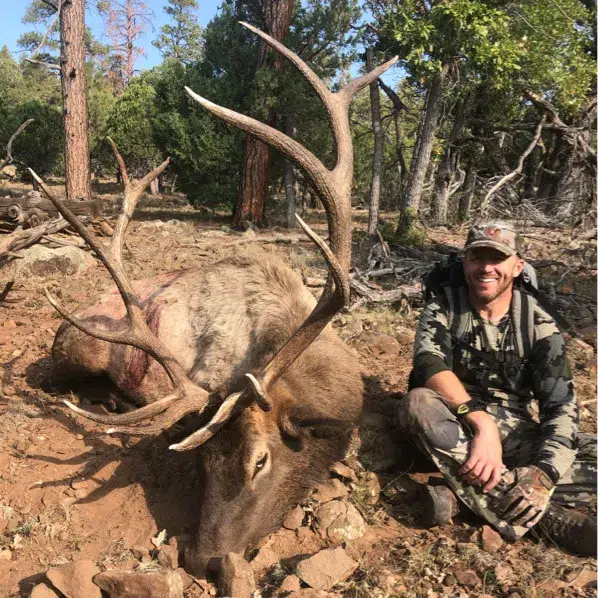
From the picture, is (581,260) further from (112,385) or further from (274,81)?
(274,81)

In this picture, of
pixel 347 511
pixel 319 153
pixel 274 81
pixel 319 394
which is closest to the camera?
pixel 347 511

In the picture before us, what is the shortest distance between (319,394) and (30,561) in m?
1.87

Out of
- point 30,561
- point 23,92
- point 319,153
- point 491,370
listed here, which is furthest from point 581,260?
point 23,92

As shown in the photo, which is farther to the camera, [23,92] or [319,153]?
[23,92]

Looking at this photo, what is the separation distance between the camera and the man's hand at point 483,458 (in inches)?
114

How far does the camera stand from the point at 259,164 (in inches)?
561

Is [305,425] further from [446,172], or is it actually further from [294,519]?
[446,172]

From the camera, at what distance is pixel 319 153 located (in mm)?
16375

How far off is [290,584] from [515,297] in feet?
7.13

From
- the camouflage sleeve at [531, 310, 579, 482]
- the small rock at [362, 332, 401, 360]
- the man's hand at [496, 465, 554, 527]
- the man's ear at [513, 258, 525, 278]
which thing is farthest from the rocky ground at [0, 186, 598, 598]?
the man's ear at [513, 258, 525, 278]

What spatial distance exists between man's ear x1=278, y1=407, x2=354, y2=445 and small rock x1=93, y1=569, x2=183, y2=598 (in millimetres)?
973

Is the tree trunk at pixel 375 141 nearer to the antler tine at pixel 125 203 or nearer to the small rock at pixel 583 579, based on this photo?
the antler tine at pixel 125 203

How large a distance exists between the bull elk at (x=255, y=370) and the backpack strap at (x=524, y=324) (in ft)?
3.59

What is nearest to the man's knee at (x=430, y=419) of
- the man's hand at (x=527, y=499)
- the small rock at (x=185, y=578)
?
the man's hand at (x=527, y=499)
